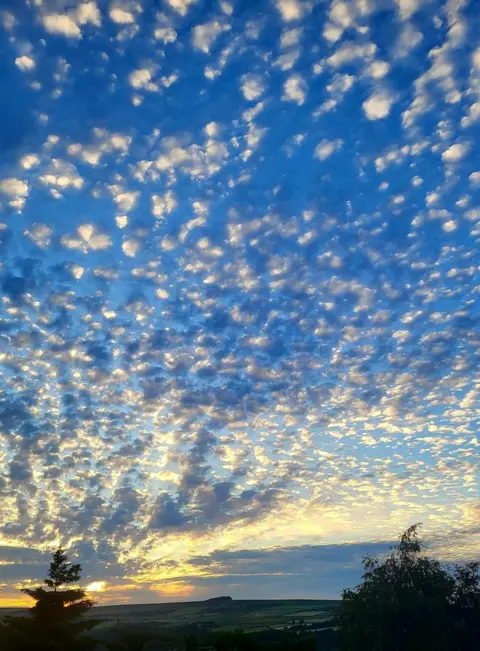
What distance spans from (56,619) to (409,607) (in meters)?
36.2

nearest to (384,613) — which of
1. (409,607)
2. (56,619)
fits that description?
(409,607)

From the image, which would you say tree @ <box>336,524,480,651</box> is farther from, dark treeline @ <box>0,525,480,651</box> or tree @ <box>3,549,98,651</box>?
tree @ <box>3,549,98,651</box>

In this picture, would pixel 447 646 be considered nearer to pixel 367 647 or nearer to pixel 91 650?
pixel 367 647

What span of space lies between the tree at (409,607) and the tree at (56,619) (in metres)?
27.6

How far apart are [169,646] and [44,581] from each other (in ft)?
82.2

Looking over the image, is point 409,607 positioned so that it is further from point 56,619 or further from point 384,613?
point 56,619

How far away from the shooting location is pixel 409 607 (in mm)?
61500

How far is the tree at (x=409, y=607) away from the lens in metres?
61.0

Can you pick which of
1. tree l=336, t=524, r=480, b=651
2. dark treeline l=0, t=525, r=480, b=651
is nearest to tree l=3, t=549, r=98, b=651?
dark treeline l=0, t=525, r=480, b=651

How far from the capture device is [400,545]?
67562 millimetres

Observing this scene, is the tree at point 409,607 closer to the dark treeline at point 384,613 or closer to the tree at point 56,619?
the dark treeline at point 384,613

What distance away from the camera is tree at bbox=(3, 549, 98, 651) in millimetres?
62938

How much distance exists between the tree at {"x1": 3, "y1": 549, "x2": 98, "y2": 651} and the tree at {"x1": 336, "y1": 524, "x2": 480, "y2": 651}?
90.4 ft

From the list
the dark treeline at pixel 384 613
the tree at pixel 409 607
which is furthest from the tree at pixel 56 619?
the tree at pixel 409 607
